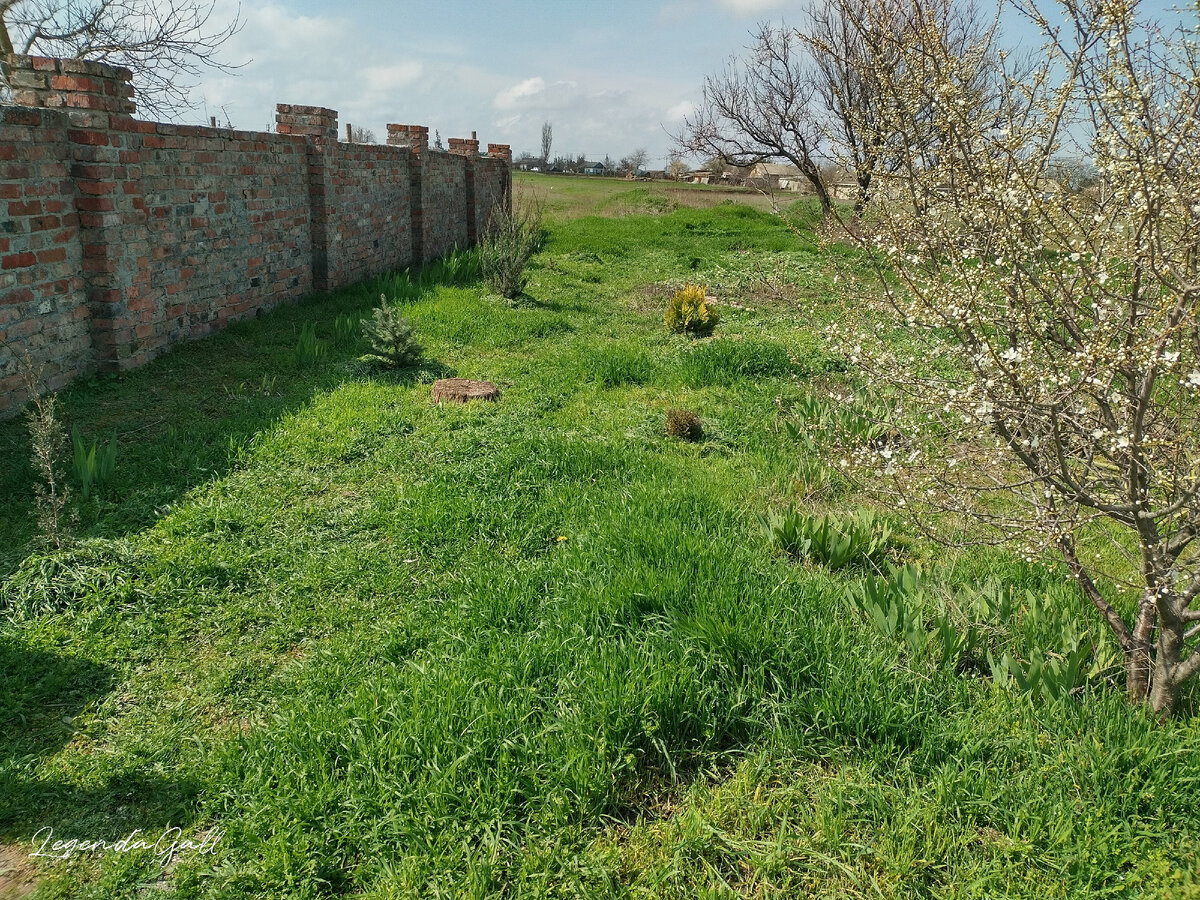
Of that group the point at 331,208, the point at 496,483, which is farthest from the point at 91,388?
the point at 331,208

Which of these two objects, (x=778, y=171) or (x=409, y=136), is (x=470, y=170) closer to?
(x=409, y=136)

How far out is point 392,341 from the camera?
6934 mm

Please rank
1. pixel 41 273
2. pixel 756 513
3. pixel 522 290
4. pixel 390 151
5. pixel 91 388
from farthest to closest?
pixel 390 151 < pixel 522 290 < pixel 91 388 < pixel 41 273 < pixel 756 513

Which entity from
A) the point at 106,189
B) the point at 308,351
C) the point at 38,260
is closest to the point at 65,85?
the point at 106,189

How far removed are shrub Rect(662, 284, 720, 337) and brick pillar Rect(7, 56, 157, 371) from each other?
5674 mm

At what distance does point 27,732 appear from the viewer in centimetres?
268

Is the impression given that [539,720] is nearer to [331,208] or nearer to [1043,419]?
[1043,419]

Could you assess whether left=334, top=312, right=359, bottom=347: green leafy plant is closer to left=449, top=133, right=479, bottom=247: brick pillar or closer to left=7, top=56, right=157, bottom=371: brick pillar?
left=7, top=56, right=157, bottom=371: brick pillar

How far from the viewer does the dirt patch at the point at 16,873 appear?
211 cm

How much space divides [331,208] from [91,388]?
459 centimetres

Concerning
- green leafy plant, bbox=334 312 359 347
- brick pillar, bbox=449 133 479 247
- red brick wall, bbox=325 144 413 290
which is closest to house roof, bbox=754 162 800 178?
brick pillar, bbox=449 133 479 247

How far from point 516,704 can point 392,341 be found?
4947mm

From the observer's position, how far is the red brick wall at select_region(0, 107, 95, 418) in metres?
4.96

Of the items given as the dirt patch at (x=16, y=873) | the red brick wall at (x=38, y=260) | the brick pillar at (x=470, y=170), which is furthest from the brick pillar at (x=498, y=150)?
the dirt patch at (x=16, y=873)
